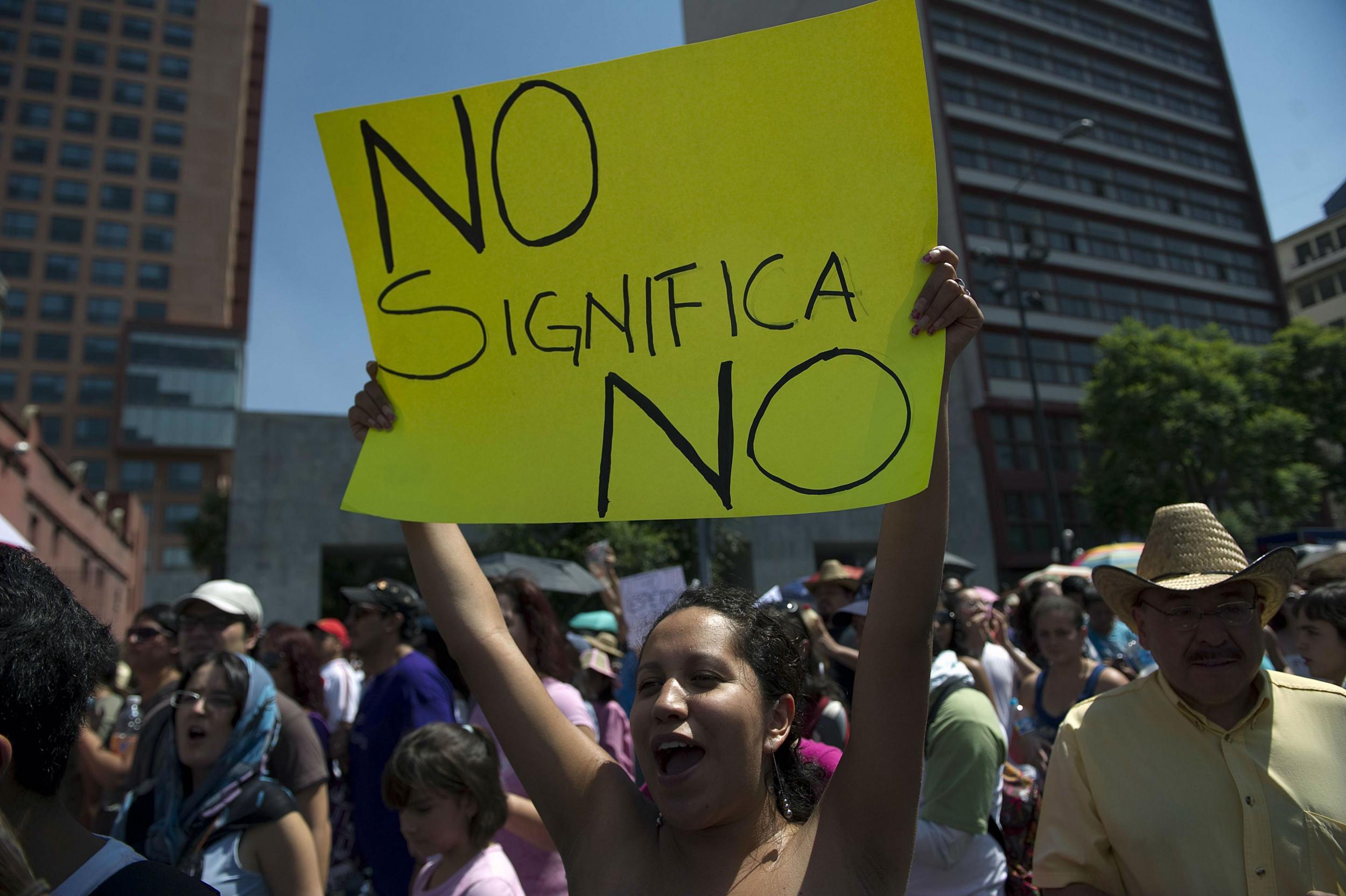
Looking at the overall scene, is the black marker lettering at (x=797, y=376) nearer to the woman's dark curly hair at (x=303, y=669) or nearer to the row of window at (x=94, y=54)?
the woman's dark curly hair at (x=303, y=669)

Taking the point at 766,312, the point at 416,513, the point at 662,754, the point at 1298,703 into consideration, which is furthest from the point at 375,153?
the point at 1298,703

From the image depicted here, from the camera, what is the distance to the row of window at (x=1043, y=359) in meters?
37.7

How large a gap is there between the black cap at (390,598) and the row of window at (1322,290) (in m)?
67.3

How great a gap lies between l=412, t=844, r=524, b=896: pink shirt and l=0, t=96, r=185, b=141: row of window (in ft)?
271

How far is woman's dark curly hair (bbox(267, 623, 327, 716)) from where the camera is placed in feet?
16.8

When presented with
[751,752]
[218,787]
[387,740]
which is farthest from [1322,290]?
[218,787]

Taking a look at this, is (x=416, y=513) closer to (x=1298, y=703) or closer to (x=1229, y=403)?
(x=1298, y=703)

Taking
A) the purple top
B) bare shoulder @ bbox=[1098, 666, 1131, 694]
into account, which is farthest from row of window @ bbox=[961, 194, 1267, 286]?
the purple top

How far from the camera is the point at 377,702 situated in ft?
13.3

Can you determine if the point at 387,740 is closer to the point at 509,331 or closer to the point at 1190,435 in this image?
the point at 509,331

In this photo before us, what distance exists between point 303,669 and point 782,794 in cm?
427

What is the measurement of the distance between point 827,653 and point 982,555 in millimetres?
27584

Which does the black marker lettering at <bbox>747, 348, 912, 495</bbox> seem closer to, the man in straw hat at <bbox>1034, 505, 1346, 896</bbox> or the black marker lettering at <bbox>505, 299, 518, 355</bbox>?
the black marker lettering at <bbox>505, 299, 518, 355</bbox>

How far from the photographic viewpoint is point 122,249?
6850cm
